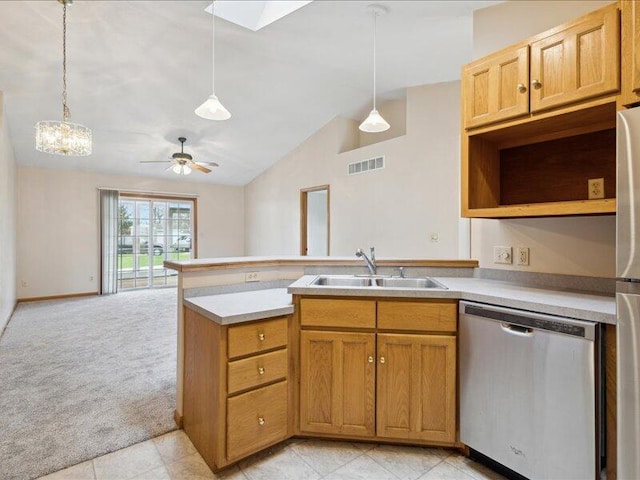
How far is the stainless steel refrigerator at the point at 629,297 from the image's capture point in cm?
117

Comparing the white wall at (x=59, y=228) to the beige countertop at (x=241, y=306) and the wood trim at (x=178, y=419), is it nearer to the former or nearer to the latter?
the wood trim at (x=178, y=419)

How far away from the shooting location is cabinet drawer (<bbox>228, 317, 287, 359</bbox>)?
5.31ft

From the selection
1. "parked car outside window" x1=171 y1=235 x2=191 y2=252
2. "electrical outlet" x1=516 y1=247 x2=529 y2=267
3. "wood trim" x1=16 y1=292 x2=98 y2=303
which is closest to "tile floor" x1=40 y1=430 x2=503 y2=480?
"electrical outlet" x1=516 y1=247 x2=529 y2=267

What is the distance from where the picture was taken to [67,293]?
19.8 ft

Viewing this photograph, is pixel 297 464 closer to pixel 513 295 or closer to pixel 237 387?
pixel 237 387

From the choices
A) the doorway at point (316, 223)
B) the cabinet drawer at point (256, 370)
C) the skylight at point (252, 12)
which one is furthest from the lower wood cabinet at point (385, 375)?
the doorway at point (316, 223)

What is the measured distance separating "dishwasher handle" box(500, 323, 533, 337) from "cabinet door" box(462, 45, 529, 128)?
112 centimetres

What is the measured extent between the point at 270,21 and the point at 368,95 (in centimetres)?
229

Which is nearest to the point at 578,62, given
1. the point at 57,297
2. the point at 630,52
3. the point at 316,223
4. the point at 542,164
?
the point at 630,52

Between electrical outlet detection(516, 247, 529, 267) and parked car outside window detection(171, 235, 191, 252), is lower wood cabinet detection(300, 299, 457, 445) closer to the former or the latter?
electrical outlet detection(516, 247, 529, 267)

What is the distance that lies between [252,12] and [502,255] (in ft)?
10.1

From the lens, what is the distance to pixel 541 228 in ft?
6.64

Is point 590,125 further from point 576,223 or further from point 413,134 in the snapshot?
point 413,134

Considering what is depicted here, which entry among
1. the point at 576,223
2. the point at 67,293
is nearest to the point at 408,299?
the point at 576,223
